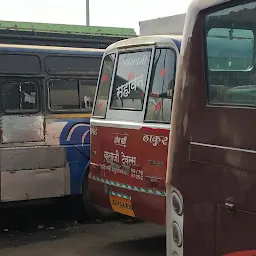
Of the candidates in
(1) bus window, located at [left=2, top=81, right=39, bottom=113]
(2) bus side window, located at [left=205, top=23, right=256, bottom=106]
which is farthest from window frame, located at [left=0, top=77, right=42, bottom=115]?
(2) bus side window, located at [left=205, top=23, right=256, bottom=106]

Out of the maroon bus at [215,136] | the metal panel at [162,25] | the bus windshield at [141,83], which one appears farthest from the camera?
the metal panel at [162,25]

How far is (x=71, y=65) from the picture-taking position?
7699 millimetres

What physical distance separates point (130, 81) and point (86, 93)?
1.90 metres

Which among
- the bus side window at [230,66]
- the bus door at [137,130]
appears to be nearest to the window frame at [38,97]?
the bus door at [137,130]

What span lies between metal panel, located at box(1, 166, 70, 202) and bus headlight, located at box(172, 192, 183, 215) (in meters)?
4.02

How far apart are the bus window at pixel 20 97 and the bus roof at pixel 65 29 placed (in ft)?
3.92

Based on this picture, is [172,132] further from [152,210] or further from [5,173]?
[5,173]

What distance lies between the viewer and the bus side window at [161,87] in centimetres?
531

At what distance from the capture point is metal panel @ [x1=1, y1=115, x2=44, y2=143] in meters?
7.03

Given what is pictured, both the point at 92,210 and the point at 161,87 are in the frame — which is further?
the point at 92,210

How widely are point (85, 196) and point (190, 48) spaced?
15.6ft

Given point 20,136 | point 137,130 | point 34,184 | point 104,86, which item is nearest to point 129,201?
point 137,130

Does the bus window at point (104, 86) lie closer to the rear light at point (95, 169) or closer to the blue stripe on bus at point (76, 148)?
the rear light at point (95, 169)

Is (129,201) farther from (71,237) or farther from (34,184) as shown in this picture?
(34,184)
